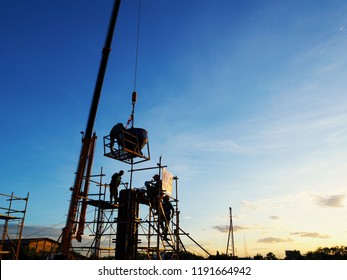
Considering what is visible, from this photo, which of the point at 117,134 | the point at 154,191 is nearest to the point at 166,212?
the point at 154,191

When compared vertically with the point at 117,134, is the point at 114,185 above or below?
below

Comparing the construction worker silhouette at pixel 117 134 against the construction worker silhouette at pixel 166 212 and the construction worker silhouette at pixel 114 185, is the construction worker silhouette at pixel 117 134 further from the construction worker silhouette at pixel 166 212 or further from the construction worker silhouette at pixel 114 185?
the construction worker silhouette at pixel 166 212

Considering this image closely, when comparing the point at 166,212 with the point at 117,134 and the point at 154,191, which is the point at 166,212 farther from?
the point at 117,134

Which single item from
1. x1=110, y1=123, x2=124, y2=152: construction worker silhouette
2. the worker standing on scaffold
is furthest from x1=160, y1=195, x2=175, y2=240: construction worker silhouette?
x1=110, y1=123, x2=124, y2=152: construction worker silhouette

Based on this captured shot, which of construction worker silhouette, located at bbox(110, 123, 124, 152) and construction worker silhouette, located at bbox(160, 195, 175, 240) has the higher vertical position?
construction worker silhouette, located at bbox(110, 123, 124, 152)

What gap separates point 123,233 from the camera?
15.4 metres

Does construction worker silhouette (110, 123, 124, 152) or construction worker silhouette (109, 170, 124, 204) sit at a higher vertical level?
construction worker silhouette (110, 123, 124, 152)

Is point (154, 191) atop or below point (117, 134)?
below

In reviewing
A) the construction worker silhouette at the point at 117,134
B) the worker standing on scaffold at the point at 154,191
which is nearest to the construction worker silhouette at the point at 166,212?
the worker standing on scaffold at the point at 154,191

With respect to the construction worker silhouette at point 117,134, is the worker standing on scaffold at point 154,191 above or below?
below

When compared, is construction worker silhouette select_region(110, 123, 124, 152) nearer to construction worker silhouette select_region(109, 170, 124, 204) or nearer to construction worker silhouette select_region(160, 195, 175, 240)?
construction worker silhouette select_region(109, 170, 124, 204)

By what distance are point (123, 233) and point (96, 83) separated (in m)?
10.1
